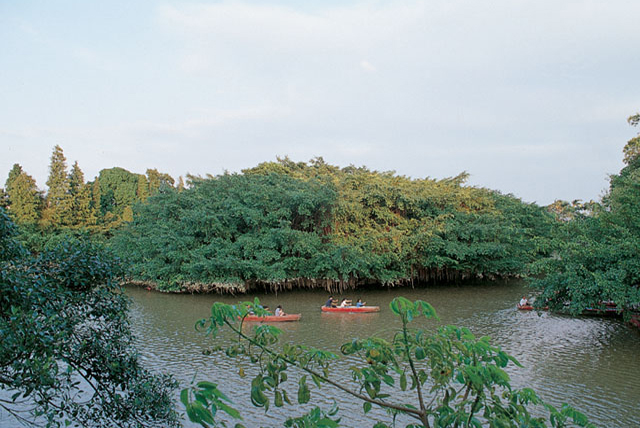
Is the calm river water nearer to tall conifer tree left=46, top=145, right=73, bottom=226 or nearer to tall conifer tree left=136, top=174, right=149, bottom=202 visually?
tall conifer tree left=46, top=145, right=73, bottom=226

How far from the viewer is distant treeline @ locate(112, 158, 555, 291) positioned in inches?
826

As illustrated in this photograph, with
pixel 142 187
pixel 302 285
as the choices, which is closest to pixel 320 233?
pixel 302 285

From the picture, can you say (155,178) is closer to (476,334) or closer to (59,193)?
(59,193)

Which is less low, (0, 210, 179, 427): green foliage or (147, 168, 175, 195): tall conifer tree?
(147, 168, 175, 195): tall conifer tree

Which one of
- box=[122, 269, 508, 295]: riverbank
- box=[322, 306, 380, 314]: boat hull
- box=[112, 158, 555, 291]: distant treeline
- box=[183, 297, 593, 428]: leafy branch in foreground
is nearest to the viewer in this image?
box=[183, 297, 593, 428]: leafy branch in foreground

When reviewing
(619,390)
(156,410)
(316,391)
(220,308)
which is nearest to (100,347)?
(156,410)

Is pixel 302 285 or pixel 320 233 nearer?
pixel 320 233

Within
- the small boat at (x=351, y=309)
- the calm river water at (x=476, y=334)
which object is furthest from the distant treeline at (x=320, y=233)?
the small boat at (x=351, y=309)

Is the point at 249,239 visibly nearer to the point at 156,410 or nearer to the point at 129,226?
the point at 129,226

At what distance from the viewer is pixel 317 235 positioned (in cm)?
2233

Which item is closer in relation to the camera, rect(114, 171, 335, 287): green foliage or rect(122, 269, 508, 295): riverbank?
rect(114, 171, 335, 287): green foliage

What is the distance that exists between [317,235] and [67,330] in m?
18.2

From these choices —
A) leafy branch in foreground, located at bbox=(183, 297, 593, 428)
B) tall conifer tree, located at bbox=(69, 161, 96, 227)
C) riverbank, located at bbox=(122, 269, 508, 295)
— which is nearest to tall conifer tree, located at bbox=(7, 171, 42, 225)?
tall conifer tree, located at bbox=(69, 161, 96, 227)

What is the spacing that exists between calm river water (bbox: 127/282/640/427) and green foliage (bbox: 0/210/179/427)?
2895 mm
